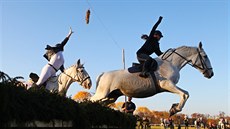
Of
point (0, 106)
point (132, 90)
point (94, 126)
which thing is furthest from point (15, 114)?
point (132, 90)

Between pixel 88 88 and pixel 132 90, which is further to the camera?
pixel 88 88

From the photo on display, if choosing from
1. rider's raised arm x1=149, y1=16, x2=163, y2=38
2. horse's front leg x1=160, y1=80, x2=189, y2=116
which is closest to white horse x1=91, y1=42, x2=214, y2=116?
horse's front leg x1=160, y1=80, x2=189, y2=116

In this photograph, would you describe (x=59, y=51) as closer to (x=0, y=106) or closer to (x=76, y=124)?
(x=76, y=124)

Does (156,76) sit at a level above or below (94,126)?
above

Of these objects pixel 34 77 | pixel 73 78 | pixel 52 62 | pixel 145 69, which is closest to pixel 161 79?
pixel 145 69

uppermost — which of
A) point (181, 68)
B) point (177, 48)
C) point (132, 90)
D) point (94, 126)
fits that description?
point (177, 48)

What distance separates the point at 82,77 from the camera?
9.02 metres

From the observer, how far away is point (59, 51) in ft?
28.9

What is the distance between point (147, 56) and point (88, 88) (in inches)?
77.9

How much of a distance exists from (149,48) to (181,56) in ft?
2.79

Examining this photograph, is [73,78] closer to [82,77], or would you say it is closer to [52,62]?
[82,77]

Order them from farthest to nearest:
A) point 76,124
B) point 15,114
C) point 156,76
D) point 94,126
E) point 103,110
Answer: point 156,76 → point 103,110 → point 94,126 → point 76,124 → point 15,114

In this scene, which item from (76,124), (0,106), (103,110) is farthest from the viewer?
(103,110)

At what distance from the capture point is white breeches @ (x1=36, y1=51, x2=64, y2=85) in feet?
27.5
